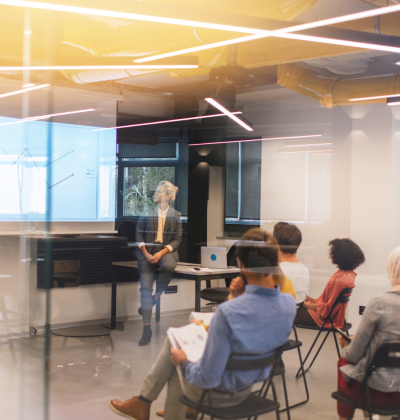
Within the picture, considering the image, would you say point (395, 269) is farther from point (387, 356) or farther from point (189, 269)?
point (189, 269)

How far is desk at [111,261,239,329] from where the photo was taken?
3129 millimetres

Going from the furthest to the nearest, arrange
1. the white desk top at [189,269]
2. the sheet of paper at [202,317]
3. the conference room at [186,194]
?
1. the white desk top at [189,269]
2. the conference room at [186,194]
3. the sheet of paper at [202,317]

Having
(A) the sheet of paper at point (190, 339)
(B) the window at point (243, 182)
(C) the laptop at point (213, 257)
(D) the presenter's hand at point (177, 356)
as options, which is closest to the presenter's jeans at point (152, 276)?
(C) the laptop at point (213, 257)

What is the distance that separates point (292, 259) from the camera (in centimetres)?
313

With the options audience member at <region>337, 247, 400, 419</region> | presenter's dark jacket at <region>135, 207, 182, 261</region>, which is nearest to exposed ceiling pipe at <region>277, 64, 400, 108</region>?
presenter's dark jacket at <region>135, 207, 182, 261</region>

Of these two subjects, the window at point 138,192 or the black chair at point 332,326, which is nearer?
the black chair at point 332,326

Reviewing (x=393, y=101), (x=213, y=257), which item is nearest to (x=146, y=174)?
(x=213, y=257)

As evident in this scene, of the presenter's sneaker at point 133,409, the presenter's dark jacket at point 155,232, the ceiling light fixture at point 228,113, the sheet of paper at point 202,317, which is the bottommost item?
the presenter's sneaker at point 133,409

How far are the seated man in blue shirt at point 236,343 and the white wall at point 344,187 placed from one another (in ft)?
3.60

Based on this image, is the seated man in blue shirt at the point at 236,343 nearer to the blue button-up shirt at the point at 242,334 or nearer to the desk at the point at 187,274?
the blue button-up shirt at the point at 242,334

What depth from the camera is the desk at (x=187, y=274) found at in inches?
123

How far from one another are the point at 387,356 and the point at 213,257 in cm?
145

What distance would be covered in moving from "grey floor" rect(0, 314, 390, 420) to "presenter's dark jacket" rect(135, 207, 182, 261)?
0.70 metres

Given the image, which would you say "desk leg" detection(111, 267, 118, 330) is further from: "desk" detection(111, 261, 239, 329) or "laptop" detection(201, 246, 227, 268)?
"laptop" detection(201, 246, 227, 268)
